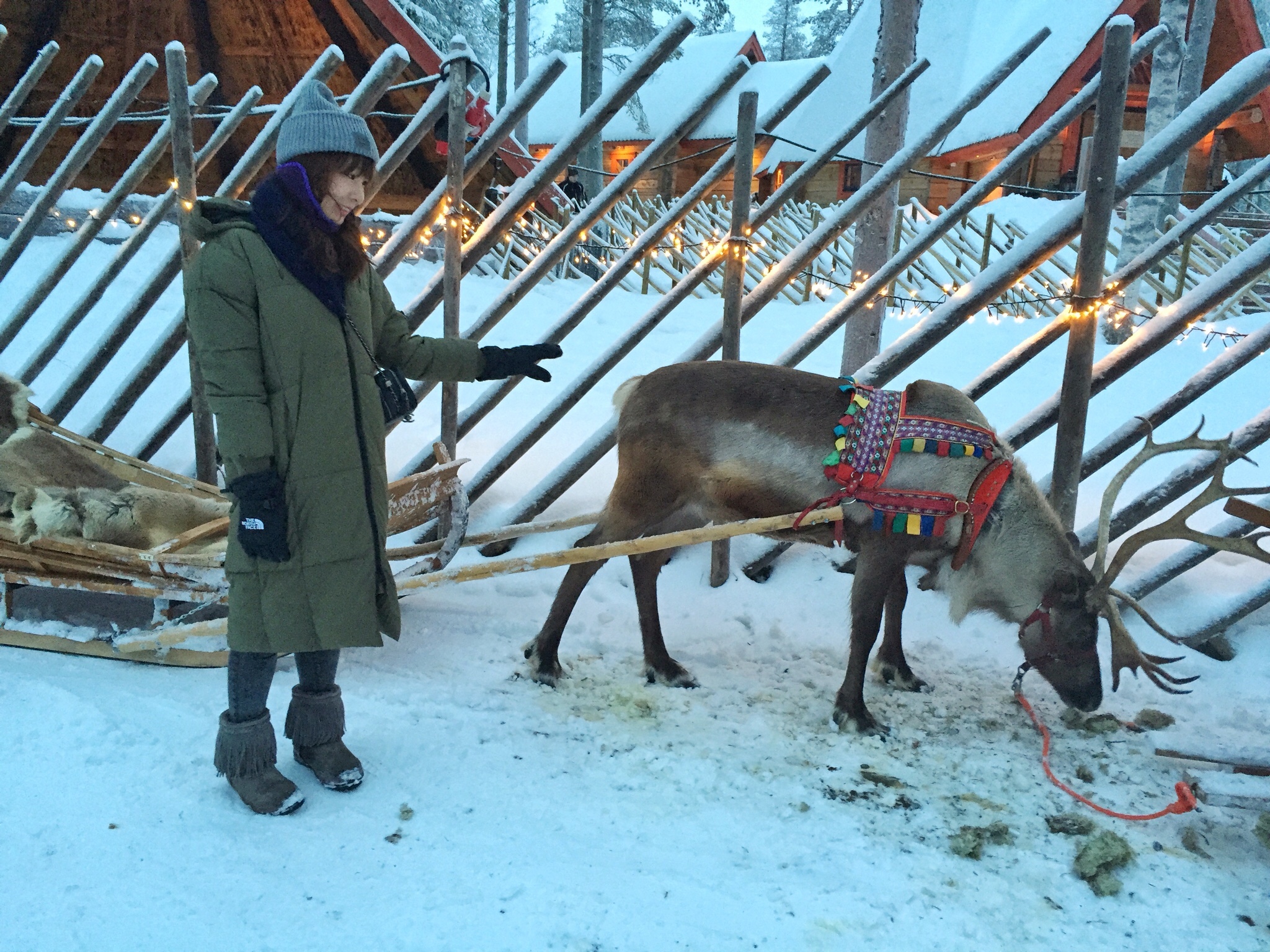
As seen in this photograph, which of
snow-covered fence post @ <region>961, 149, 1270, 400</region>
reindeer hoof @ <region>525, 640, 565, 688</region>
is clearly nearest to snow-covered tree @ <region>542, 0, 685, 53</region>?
snow-covered fence post @ <region>961, 149, 1270, 400</region>

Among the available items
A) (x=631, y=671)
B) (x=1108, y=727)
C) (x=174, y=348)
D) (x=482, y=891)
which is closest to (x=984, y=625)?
(x=1108, y=727)

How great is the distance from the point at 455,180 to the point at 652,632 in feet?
7.71

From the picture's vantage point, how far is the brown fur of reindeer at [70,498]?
3135mm

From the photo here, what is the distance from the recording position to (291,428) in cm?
219

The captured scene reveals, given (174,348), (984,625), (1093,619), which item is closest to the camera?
(1093,619)

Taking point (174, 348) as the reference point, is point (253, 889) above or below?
below

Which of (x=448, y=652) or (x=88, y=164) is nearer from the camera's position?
(x=448, y=652)

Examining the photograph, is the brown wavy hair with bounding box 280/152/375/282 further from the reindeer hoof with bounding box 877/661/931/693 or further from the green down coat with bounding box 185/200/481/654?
the reindeer hoof with bounding box 877/661/931/693

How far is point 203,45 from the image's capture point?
8.77 m

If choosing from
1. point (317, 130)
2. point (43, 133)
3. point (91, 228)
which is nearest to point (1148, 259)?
point (317, 130)

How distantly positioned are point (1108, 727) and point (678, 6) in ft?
65.7

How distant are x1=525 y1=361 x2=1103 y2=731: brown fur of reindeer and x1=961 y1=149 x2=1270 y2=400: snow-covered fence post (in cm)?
71

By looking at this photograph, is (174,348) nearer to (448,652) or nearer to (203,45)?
(448,652)

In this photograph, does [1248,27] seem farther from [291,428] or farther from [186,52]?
[291,428]
